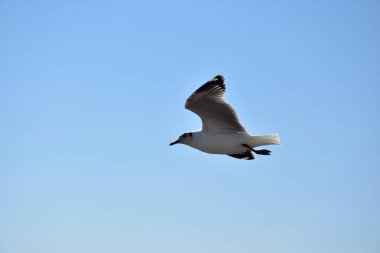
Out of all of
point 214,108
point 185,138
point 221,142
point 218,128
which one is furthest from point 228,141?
point 185,138

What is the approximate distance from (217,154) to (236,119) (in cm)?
74

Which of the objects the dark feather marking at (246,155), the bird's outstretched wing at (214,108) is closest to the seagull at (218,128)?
the bird's outstretched wing at (214,108)

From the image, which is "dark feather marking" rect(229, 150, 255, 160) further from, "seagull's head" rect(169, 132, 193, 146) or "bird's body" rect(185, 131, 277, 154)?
"seagull's head" rect(169, 132, 193, 146)

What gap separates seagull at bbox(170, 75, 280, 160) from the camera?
553 inches

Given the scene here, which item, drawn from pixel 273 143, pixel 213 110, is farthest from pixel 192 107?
pixel 273 143

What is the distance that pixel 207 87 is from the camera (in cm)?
1398

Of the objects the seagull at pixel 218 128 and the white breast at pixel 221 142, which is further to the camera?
the white breast at pixel 221 142

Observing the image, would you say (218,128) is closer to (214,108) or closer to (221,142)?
(221,142)

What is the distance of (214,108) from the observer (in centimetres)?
1423

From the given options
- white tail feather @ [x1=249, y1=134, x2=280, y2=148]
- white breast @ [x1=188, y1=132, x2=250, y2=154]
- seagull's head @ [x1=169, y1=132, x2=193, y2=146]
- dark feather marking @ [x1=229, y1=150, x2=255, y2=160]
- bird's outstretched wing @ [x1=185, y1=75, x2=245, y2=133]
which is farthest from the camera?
dark feather marking @ [x1=229, y1=150, x2=255, y2=160]

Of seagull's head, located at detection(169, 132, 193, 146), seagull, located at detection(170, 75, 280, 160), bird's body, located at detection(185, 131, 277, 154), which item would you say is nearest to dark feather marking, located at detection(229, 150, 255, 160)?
seagull, located at detection(170, 75, 280, 160)

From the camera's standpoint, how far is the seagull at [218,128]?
1405cm

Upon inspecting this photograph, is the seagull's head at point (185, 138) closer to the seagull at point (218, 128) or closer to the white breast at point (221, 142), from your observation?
the seagull at point (218, 128)

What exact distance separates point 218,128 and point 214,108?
51 centimetres
